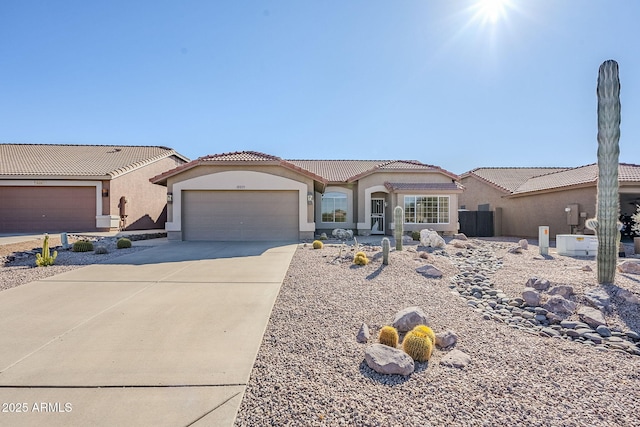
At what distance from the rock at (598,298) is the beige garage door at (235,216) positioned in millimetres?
11170

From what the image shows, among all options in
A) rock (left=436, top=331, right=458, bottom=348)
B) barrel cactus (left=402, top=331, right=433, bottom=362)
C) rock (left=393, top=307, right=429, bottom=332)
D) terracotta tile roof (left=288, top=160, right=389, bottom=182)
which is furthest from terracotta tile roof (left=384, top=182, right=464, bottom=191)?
barrel cactus (left=402, top=331, right=433, bottom=362)

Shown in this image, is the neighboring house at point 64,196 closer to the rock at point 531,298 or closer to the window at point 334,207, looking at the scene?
the window at point 334,207

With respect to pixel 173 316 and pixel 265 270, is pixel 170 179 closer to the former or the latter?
pixel 265 270

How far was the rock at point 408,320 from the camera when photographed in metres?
4.54

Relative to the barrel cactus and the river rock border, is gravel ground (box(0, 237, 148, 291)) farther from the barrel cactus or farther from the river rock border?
the river rock border

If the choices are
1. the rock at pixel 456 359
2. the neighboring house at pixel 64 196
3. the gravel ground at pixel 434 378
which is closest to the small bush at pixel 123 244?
the neighboring house at pixel 64 196

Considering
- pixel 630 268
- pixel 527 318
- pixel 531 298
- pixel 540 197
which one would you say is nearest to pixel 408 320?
pixel 527 318

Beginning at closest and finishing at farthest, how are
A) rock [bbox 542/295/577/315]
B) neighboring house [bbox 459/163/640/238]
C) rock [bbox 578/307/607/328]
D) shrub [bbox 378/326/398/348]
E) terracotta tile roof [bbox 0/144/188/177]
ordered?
shrub [bbox 378/326/398/348] < rock [bbox 578/307/607/328] < rock [bbox 542/295/577/315] < neighboring house [bbox 459/163/640/238] < terracotta tile roof [bbox 0/144/188/177]

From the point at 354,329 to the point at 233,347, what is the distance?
1.68 m

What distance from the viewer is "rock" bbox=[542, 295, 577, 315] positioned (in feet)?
17.1

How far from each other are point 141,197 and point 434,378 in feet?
69.6

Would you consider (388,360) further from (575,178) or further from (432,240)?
(575,178)

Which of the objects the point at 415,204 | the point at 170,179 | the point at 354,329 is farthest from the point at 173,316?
the point at 415,204

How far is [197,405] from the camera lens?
2.85 metres
